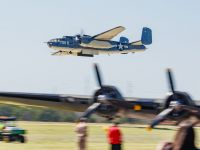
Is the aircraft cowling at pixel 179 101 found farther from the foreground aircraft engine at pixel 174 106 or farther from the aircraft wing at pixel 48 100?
the aircraft wing at pixel 48 100

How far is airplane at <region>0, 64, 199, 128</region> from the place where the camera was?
1997 cm

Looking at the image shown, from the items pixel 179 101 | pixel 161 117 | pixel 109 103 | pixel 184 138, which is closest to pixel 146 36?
pixel 109 103

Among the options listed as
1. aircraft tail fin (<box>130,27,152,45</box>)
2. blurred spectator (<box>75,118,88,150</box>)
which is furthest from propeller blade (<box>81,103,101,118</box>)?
aircraft tail fin (<box>130,27,152,45</box>)

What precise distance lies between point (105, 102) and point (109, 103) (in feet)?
0.55

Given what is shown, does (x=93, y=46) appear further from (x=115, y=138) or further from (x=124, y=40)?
(x=115, y=138)

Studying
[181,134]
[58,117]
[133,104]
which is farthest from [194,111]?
[58,117]

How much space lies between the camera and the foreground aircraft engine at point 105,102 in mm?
22094

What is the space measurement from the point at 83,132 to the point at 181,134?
16.5 meters

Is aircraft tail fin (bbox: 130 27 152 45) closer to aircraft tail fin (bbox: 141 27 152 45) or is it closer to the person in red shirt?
aircraft tail fin (bbox: 141 27 152 45)

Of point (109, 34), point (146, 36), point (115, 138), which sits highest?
point (146, 36)

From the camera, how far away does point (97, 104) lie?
Result: 22531mm

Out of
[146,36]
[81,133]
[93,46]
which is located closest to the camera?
[81,133]

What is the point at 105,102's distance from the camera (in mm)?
22266

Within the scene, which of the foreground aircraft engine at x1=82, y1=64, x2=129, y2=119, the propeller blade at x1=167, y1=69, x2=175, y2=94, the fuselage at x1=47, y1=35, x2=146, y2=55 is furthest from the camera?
the fuselage at x1=47, y1=35, x2=146, y2=55
